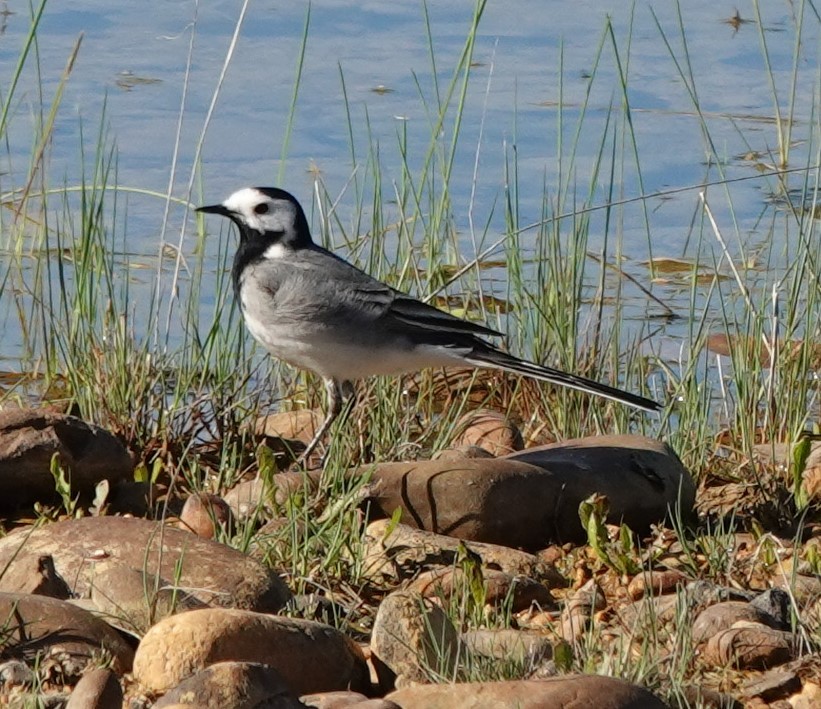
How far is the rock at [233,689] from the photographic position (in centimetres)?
333

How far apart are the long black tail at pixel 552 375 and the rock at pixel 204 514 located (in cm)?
138

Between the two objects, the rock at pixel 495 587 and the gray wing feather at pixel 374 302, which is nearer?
the rock at pixel 495 587

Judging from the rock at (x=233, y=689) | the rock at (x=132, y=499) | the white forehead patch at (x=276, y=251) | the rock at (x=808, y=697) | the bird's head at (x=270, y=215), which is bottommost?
the rock at (x=132, y=499)

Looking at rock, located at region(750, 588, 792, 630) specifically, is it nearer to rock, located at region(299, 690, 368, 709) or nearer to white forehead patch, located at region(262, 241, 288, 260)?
rock, located at region(299, 690, 368, 709)

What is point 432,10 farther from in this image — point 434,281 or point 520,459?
point 520,459

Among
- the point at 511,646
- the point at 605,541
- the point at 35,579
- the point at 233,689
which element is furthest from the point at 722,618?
the point at 35,579

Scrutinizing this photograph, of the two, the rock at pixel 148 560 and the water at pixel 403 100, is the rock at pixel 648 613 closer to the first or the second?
the rock at pixel 148 560

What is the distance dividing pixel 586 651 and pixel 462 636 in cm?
31

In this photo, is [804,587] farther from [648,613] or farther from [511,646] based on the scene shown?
[511,646]

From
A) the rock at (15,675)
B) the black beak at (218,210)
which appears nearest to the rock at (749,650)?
the rock at (15,675)

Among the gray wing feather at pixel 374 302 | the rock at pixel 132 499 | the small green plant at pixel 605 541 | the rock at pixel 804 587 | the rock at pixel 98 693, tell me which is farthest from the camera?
the gray wing feather at pixel 374 302

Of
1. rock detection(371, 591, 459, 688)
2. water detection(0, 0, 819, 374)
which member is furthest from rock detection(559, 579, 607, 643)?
water detection(0, 0, 819, 374)

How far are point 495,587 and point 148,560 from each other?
89cm

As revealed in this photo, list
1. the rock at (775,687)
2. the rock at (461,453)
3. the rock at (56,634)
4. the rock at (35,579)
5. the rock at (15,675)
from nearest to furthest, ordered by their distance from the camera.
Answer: the rock at (15,675) < the rock at (56,634) < the rock at (775,687) < the rock at (35,579) < the rock at (461,453)
